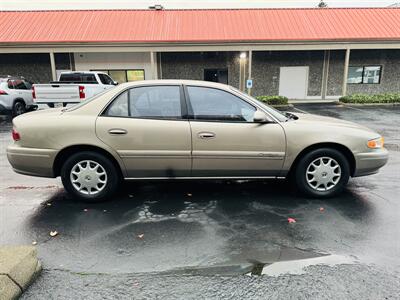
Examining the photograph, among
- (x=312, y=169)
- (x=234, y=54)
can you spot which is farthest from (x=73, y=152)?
(x=234, y=54)

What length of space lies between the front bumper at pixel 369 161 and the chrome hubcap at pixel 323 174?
26cm

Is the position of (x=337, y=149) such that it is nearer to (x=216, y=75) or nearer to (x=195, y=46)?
(x=195, y=46)

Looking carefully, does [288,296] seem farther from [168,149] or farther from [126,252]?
[168,149]

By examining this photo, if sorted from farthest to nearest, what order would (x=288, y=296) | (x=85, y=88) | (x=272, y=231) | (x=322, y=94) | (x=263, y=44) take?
(x=322, y=94), (x=263, y=44), (x=85, y=88), (x=272, y=231), (x=288, y=296)

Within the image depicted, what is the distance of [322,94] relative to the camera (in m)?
20.7

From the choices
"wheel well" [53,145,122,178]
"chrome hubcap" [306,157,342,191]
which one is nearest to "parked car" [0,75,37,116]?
"wheel well" [53,145,122,178]

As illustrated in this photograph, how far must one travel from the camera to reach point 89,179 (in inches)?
172

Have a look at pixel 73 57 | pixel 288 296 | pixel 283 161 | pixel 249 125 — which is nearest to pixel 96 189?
pixel 249 125

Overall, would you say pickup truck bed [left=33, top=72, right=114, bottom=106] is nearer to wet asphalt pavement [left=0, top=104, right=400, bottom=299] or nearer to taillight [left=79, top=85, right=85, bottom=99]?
taillight [left=79, top=85, right=85, bottom=99]

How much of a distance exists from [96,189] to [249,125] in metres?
2.21

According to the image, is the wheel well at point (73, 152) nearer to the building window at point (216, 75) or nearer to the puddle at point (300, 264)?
the puddle at point (300, 264)

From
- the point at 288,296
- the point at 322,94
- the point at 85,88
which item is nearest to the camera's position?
the point at 288,296

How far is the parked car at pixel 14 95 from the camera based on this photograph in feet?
41.7

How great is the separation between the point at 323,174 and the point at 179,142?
6.56ft
